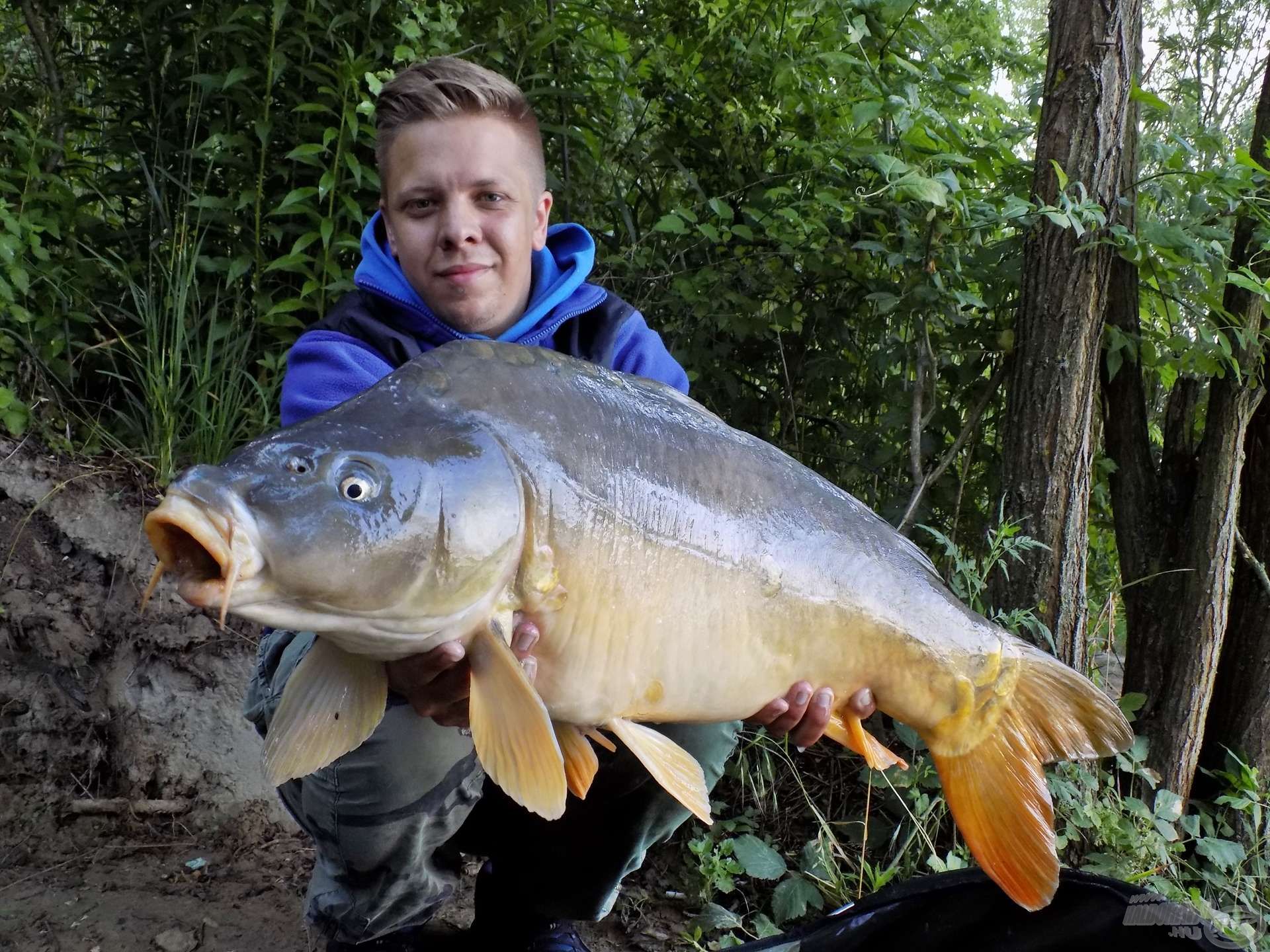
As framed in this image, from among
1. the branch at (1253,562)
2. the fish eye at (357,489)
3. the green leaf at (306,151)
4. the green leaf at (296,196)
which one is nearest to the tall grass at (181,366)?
the green leaf at (296,196)

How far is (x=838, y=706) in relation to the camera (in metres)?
1.32

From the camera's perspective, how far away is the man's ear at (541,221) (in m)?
1.81

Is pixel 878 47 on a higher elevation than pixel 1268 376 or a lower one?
higher

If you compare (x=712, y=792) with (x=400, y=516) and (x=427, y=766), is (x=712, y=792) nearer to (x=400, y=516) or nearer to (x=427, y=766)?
(x=427, y=766)

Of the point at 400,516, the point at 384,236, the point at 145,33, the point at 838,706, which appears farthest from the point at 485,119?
the point at 145,33

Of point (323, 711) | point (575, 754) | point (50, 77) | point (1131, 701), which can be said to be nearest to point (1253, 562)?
point (1131, 701)

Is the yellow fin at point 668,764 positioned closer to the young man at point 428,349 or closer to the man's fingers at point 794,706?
the man's fingers at point 794,706

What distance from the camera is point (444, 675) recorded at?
114cm

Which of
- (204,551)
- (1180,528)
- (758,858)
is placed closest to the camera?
(204,551)

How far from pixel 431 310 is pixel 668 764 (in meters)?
0.92

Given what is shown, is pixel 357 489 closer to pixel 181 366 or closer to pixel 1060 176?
pixel 1060 176

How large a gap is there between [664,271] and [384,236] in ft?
3.21

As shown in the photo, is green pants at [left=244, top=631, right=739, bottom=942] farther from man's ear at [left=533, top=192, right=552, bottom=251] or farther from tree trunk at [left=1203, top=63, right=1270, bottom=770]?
tree trunk at [left=1203, top=63, right=1270, bottom=770]

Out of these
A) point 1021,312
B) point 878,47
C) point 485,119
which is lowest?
point 1021,312
